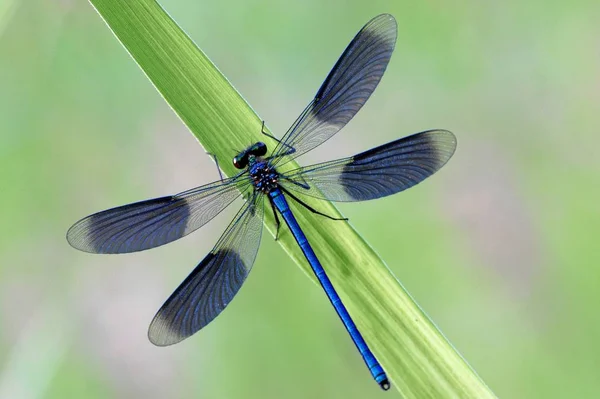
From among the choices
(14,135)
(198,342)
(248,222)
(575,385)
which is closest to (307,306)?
(198,342)

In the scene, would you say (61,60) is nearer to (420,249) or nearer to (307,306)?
(307,306)

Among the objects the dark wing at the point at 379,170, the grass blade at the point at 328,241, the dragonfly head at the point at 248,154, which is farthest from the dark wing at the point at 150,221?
the dark wing at the point at 379,170

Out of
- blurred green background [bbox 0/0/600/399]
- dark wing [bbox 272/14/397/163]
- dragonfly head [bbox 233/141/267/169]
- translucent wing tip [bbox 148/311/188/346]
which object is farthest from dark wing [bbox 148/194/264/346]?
blurred green background [bbox 0/0/600/399]

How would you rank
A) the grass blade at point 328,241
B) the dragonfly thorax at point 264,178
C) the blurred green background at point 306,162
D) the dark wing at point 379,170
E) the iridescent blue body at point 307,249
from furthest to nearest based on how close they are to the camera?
the blurred green background at point 306,162
the dragonfly thorax at point 264,178
the dark wing at point 379,170
the iridescent blue body at point 307,249
the grass blade at point 328,241

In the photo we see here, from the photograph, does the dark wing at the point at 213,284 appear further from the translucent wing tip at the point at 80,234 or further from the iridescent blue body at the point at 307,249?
the translucent wing tip at the point at 80,234

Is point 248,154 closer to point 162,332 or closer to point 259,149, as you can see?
point 259,149

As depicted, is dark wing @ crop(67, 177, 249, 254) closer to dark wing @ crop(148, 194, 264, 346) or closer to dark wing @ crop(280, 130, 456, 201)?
dark wing @ crop(148, 194, 264, 346)

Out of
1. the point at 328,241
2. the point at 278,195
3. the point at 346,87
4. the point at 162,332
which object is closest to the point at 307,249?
the point at 328,241
